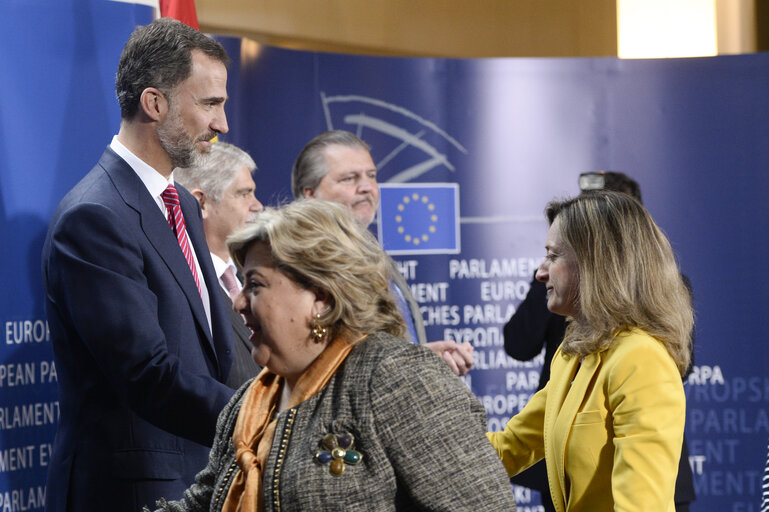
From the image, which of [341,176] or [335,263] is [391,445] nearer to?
[335,263]

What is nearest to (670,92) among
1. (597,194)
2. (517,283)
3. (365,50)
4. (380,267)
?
(517,283)

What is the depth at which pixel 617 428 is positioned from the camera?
218 centimetres

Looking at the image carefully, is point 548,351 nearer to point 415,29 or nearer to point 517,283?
point 517,283

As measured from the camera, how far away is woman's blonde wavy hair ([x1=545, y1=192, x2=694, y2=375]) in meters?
2.36

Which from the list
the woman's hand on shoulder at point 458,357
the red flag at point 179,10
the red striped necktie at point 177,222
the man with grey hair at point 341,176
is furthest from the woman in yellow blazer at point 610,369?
the red flag at point 179,10

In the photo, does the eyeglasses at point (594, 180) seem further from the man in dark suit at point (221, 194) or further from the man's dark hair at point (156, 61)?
the man's dark hair at point (156, 61)

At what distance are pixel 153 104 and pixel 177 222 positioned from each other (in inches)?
13.3

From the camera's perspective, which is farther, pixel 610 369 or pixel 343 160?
pixel 343 160

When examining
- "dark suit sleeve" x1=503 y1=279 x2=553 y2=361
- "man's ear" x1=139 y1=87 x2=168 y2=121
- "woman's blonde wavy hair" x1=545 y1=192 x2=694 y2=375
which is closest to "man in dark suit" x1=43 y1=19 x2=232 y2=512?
"man's ear" x1=139 y1=87 x2=168 y2=121

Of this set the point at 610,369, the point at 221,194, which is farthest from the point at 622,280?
the point at 221,194

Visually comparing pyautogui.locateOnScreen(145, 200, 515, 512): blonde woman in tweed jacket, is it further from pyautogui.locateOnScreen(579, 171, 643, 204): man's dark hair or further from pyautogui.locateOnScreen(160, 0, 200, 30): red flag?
pyautogui.locateOnScreen(579, 171, 643, 204): man's dark hair

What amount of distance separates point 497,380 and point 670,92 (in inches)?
73.2

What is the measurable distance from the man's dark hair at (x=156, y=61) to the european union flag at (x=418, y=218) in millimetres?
2488

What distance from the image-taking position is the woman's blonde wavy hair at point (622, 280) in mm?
2355
